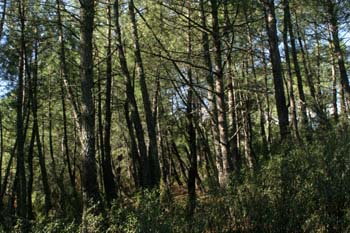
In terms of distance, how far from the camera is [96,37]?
19.0m

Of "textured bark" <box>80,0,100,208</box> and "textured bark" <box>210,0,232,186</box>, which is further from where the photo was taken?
"textured bark" <box>210,0,232,186</box>

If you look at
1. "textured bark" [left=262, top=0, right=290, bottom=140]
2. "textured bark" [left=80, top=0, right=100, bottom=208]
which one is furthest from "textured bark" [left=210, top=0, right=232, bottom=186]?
"textured bark" [left=80, top=0, right=100, bottom=208]

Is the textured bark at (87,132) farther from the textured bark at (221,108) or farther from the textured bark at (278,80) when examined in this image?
the textured bark at (278,80)

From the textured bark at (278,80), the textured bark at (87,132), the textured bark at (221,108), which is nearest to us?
the textured bark at (87,132)

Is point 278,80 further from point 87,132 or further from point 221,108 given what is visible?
point 87,132

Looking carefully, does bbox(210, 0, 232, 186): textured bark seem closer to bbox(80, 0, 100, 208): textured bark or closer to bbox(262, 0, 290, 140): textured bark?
bbox(262, 0, 290, 140): textured bark

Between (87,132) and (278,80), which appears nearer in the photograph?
(87,132)

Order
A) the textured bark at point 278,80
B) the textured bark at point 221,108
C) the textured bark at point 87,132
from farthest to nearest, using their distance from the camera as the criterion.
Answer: the textured bark at point 278,80, the textured bark at point 221,108, the textured bark at point 87,132

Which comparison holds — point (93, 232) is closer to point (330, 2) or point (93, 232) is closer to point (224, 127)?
point (224, 127)

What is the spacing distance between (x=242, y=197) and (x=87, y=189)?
9.43 feet

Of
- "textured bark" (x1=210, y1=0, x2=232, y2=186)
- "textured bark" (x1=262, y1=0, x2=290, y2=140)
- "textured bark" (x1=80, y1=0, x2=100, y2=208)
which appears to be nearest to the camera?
"textured bark" (x1=80, y1=0, x2=100, y2=208)

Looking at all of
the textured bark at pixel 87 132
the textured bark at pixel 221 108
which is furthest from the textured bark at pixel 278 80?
the textured bark at pixel 87 132

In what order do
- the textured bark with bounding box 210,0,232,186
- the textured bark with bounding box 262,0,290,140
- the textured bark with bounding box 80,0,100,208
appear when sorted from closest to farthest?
1. the textured bark with bounding box 80,0,100,208
2. the textured bark with bounding box 210,0,232,186
3. the textured bark with bounding box 262,0,290,140

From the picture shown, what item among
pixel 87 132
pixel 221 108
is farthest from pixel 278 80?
pixel 87 132
